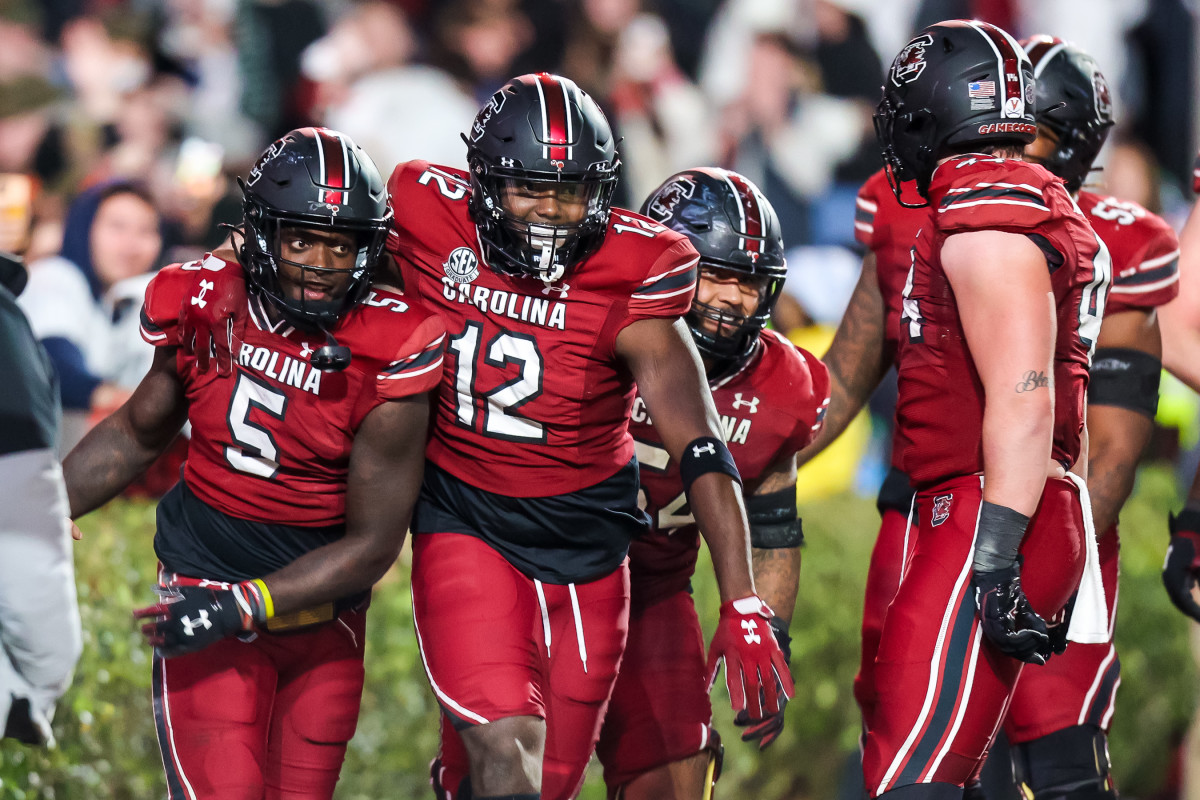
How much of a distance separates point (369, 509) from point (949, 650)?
133 centimetres

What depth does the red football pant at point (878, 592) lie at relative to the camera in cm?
388

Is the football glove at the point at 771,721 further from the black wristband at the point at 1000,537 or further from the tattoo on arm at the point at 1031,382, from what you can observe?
the tattoo on arm at the point at 1031,382

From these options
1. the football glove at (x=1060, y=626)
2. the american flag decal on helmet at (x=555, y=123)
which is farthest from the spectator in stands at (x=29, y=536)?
the football glove at (x=1060, y=626)

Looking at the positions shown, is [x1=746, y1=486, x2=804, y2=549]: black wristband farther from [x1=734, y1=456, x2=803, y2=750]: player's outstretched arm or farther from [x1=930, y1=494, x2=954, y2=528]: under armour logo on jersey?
[x1=930, y1=494, x2=954, y2=528]: under armour logo on jersey

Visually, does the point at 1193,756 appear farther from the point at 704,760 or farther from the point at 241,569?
the point at 241,569

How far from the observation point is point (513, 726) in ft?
11.0

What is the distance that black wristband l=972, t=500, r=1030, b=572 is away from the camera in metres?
3.11

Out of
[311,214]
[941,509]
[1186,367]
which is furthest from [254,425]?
[1186,367]

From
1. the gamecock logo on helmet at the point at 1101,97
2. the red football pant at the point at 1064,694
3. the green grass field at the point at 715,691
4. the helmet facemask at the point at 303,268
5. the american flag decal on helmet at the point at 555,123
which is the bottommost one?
the green grass field at the point at 715,691

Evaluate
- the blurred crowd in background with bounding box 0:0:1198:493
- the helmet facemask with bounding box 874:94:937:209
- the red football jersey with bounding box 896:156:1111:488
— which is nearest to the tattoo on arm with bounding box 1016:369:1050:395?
the red football jersey with bounding box 896:156:1111:488

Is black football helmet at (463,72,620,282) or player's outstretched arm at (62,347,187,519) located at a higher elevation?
black football helmet at (463,72,620,282)

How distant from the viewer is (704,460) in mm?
3424

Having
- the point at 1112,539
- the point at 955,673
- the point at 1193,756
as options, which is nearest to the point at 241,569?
the point at 955,673

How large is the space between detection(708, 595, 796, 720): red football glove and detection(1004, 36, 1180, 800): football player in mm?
1077
